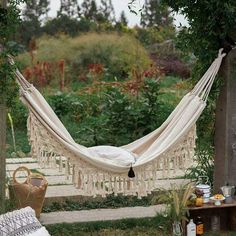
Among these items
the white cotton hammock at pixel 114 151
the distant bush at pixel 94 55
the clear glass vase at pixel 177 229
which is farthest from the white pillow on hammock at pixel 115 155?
the distant bush at pixel 94 55

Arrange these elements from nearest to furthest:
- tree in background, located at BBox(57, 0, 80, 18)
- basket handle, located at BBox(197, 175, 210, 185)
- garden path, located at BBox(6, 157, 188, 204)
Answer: basket handle, located at BBox(197, 175, 210, 185)
garden path, located at BBox(6, 157, 188, 204)
tree in background, located at BBox(57, 0, 80, 18)

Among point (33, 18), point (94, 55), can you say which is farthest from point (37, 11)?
point (94, 55)

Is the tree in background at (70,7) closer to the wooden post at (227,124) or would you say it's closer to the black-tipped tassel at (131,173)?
the wooden post at (227,124)

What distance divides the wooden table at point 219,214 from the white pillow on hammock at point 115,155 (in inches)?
20.3

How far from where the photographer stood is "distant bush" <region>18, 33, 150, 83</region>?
11.9 meters

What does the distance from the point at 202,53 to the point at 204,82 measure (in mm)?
240

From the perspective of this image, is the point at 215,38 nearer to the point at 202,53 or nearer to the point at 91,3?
the point at 202,53

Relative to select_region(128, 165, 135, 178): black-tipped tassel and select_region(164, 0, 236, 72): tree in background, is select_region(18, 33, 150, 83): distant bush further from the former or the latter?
select_region(128, 165, 135, 178): black-tipped tassel

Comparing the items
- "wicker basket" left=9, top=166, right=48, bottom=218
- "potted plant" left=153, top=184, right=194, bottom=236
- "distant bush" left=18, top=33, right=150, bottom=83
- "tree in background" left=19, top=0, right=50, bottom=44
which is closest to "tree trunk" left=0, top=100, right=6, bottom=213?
"wicker basket" left=9, top=166, right=48, bottom=218

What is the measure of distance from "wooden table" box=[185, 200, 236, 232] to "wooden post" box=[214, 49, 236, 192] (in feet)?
0.57

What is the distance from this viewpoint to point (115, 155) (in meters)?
4.22

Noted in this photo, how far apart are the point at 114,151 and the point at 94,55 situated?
26.8 ft

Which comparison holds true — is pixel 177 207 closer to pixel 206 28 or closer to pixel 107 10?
pixel 206 28

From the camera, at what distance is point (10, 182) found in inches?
176
